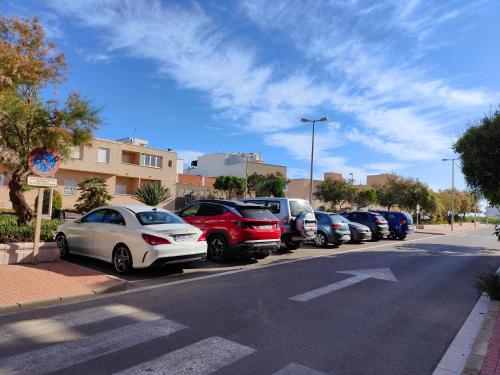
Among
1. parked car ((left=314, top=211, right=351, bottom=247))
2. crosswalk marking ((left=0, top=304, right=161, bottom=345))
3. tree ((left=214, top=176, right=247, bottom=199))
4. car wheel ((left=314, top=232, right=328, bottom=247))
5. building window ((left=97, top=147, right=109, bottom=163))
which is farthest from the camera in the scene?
tree ((left=214, top=176, right=247, bottom=199))

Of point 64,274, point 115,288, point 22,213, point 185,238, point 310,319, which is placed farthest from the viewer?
point 22,213

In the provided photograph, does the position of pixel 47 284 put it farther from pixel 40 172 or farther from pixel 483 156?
pixel 483 156

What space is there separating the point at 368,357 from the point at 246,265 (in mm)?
6609

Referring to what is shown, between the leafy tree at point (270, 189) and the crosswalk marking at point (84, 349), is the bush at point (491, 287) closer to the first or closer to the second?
the crosswalk marking at point (84, 349)

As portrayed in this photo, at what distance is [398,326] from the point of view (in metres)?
5.86

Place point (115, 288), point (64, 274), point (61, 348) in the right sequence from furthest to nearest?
point (64, 274)
point (115, 288)
point (61, 348)

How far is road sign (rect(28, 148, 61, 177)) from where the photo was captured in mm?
8977

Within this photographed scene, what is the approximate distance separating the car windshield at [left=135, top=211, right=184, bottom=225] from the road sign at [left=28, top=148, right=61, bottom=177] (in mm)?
2460

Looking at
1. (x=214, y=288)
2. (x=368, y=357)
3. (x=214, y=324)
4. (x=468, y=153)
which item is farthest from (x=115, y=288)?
(x=468, y=153)

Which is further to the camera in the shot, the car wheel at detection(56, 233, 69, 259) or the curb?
the car wheel at detection(56, 233, 69, 259)

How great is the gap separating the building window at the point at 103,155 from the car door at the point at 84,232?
30.8 metres

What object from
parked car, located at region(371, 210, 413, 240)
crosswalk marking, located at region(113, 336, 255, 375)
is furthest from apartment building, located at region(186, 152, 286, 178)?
crosswalk marking, located at region(113, 336, 255, 375)

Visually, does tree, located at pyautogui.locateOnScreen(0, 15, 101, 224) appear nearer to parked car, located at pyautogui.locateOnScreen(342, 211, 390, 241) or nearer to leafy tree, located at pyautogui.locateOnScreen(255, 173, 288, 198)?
parked car, located at pyautogui.locateOnScreen(342, 211, 390, 241)

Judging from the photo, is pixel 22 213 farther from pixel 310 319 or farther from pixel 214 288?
pixel 310 319
